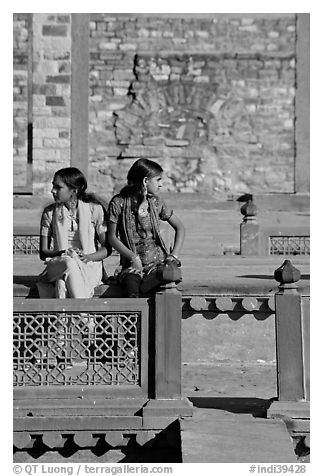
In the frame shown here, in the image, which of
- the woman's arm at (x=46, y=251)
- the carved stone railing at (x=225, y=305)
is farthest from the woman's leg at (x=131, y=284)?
the carved stone railing at (x=225, y=305)

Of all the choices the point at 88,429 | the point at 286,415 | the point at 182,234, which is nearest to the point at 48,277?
the point at 182,234

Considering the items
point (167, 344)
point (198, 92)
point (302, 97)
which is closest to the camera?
point (167, 344)

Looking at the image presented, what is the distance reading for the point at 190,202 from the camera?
1941 cm

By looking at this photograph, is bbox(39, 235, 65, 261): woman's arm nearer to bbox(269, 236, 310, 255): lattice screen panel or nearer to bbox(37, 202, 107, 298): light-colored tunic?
bbox(37, 202, 107, 298): light-colored tunic

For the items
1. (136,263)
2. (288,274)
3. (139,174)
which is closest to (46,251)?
(136,263)

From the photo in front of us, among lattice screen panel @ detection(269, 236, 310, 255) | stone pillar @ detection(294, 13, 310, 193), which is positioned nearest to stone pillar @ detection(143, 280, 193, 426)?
lattice screen panel @ detection(269, 236, 310, 255)

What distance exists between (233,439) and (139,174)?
2.52 meters

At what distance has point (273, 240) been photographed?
14.6 m

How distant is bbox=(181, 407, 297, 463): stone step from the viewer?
246 inches

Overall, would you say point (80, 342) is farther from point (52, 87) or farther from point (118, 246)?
point (52, 87)

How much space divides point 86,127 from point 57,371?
44.5 ft

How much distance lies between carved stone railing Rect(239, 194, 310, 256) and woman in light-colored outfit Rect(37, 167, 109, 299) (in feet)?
20.3

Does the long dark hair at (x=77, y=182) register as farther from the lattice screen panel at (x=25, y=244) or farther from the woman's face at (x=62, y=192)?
the lattice screen panel at (x=25, y=244)

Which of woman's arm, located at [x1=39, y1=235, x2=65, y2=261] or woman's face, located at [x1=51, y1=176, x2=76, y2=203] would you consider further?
woman's face, located at [x1=51, y1=176, x2=76, y2=203]
